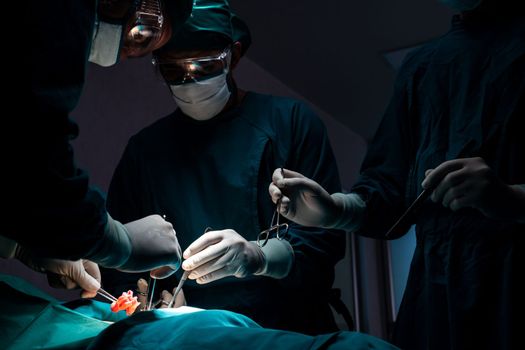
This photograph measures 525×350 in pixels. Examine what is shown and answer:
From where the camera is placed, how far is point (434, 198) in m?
1.71

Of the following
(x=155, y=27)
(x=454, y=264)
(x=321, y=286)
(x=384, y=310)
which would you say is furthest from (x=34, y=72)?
(x=384, y=310)

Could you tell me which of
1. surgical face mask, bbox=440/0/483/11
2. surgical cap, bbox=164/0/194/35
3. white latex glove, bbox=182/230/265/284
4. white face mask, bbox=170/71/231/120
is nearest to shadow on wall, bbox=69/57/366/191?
white face mask, bbox=170/71/231/120

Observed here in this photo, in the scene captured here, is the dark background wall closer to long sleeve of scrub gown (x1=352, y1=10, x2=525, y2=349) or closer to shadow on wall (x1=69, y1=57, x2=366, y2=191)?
shadow on wall (x1=69, y1=57, x2=366, y2=191)

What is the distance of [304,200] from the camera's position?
6.17ft

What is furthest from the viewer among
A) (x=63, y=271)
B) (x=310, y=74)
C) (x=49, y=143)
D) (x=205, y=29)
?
(x=310, y=74)

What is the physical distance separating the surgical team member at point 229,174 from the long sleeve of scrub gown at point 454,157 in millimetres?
310

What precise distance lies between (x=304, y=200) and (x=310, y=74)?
2577 mm

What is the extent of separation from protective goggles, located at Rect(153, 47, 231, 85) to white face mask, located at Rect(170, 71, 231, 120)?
0.06 ft

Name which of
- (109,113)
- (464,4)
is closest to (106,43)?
(464,4)

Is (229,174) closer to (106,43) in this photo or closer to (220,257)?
(220,257)

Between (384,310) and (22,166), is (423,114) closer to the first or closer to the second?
(22,166)

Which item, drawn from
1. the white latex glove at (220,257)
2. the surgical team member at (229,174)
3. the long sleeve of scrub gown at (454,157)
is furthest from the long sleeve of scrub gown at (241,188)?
the long sleeve of scrub gown at (454,157)

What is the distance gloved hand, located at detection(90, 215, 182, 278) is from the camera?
1.47 m

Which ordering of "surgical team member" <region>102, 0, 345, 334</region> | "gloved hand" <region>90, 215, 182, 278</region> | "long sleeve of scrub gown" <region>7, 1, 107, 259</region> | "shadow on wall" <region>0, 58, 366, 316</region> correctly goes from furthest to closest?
"shadow on wall" <region>0, 58, 366, 316</region>, "surgical team member" <region>102, 0, 345, 334</region>, "gloved hand" <region>90, 215, 182, 278</region>, "long sleeve of scrub gown" <region>7, 1, 107, 259</region>
